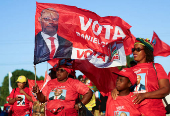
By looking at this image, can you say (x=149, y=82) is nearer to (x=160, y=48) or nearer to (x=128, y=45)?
(x=160, y=48)

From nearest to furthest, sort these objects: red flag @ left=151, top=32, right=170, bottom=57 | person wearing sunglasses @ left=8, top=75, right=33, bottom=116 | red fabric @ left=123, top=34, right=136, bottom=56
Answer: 1. red flag @ left=151, top=32, right=170, bottom=57
2. red fabric @ left=123, top=34, right=136, bottom=56
3. person wearing sunglasses @ left=8, top=75, right=33, bottom=116

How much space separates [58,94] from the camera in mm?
6477

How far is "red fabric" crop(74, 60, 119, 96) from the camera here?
24.4 ft

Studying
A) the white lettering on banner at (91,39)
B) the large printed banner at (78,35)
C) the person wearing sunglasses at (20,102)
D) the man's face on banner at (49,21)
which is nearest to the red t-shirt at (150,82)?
the large printed banner at (78,35)

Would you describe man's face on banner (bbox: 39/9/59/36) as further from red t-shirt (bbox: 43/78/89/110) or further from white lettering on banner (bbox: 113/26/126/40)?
white lettering on banner (bbox: 113/26/126/40)

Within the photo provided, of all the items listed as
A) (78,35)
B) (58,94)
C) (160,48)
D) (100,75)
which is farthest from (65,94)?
(160,48)

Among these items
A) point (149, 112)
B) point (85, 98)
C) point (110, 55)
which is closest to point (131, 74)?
point (149, 112)

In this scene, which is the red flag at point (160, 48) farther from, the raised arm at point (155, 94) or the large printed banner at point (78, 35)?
the raised arm at point (155, 94)

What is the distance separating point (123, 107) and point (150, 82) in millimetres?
630

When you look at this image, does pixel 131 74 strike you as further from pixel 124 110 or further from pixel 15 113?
pixel 15 113

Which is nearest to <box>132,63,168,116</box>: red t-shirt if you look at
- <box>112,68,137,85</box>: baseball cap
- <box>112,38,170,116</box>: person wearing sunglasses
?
<box>112,38,170,116</box>: person wearing sunglasses

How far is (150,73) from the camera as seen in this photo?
538 cm

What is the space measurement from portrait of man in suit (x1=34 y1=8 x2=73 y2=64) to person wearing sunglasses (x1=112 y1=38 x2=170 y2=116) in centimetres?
186

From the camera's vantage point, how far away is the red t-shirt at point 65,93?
6.46 meters
